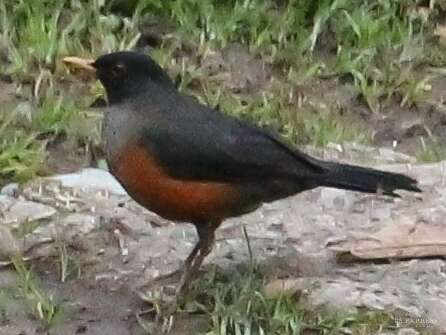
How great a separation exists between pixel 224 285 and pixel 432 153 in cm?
203

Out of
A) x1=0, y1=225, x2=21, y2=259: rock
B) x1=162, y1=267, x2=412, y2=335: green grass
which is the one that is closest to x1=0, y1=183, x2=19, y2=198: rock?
x1=0, y1=225, x2=21, y2=259: rock

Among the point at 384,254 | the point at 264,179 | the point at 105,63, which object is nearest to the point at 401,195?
the point at 384,254

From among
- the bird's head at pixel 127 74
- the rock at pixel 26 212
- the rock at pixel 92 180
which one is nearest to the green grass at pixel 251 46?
the rock at pixel 92 180

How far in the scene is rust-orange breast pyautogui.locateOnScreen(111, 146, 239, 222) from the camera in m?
5.46

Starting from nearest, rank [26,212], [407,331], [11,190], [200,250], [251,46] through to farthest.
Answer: [407,331] < [200,250] < [26,212] < [11,190] < [251,46]

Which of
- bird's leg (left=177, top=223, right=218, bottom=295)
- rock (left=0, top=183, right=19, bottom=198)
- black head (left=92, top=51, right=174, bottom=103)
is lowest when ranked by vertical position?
rock (left=0, top=183, right=19, bottom=198)

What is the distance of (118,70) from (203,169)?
24.7 inches

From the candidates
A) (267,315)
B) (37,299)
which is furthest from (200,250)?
(37,299)

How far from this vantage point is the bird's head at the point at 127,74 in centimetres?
581

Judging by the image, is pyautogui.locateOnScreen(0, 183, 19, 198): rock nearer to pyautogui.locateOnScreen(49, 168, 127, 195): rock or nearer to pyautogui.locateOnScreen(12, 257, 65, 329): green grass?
pyautogui.locateOnScreen(49, 168, 127, 195): rock

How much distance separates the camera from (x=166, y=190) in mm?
5461

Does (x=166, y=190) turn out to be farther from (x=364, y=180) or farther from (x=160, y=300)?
(x=364, y=180)

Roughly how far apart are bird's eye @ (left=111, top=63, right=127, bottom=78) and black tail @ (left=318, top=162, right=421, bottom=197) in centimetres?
90

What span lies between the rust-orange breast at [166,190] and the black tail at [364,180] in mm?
377
